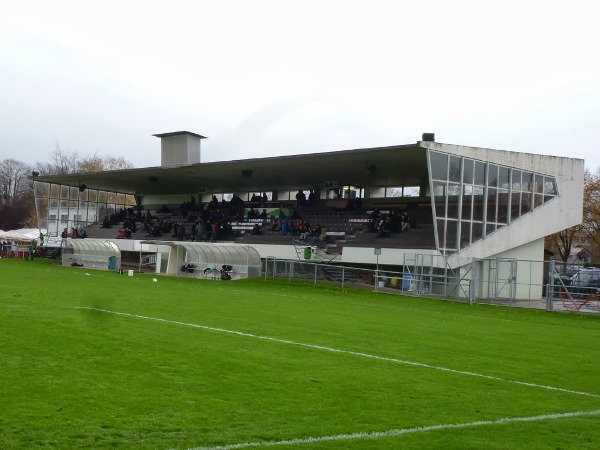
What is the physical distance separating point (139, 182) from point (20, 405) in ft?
166

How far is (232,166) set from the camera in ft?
147

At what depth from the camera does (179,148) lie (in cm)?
5600

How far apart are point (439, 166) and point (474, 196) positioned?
10.0 feet

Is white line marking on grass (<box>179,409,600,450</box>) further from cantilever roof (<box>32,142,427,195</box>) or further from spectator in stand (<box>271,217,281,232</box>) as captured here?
spectator in stand (<box>271,217,281,232</box>)

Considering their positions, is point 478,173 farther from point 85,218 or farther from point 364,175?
point 85,218

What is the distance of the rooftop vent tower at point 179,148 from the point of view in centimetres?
5559

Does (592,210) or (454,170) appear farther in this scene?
(592,210)

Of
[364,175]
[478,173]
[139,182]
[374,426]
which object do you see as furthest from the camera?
[139,182]

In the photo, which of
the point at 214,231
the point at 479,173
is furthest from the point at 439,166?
the point at 214,231

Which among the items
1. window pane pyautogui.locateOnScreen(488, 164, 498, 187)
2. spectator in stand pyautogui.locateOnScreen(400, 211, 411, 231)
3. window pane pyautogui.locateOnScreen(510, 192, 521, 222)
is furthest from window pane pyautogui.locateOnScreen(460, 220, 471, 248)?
spectator in stand pyautogui.locateOnScreen(400, 211, 411, 231)

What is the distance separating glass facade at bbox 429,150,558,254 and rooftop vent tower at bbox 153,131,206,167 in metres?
26.4

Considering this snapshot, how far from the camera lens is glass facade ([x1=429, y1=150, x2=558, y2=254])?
34.3 metres

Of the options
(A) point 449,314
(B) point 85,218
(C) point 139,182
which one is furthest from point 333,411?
(B) point 85,218

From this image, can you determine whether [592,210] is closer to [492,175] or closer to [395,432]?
[492,175]
